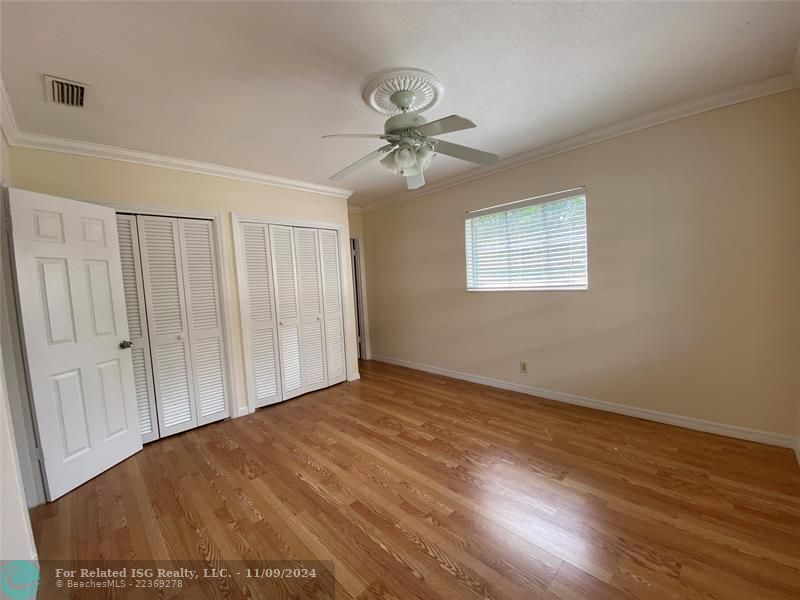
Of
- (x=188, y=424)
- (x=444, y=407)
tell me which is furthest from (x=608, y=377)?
(x=188, y=424)

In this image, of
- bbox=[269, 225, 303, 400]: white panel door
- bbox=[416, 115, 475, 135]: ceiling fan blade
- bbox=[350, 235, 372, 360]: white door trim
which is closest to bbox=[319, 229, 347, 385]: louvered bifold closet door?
bbox=[269, 225, 303, 400]: white panel door

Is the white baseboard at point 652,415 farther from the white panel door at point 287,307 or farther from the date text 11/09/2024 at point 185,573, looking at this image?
the date text 11/09/2024 at point 185,573

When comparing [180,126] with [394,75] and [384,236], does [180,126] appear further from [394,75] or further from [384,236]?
[384,236]

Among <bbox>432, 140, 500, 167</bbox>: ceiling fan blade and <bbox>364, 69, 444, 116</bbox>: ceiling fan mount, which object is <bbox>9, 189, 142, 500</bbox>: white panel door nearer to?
<bbox>364, 69, 444, 116</bbox>: ceiling fan mount

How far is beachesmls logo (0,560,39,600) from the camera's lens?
1117 mm

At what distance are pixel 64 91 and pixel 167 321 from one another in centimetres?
169

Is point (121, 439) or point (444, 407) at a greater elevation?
point (121, 439)

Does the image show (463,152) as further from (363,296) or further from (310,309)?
(363,296)

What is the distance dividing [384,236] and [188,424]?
3.27 metres

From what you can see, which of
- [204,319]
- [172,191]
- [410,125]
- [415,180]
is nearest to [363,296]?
[204,319]

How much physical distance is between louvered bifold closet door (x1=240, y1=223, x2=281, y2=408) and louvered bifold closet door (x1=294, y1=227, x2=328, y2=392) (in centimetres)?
34

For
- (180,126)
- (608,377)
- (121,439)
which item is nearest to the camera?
(180,126)

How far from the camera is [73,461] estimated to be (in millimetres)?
2082

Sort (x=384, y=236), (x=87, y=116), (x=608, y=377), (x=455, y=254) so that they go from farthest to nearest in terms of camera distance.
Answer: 1. (x=384, y=236)
2. (x=455, y=254)
3. (x=608, y=377)
4. (x=87, y=116)
